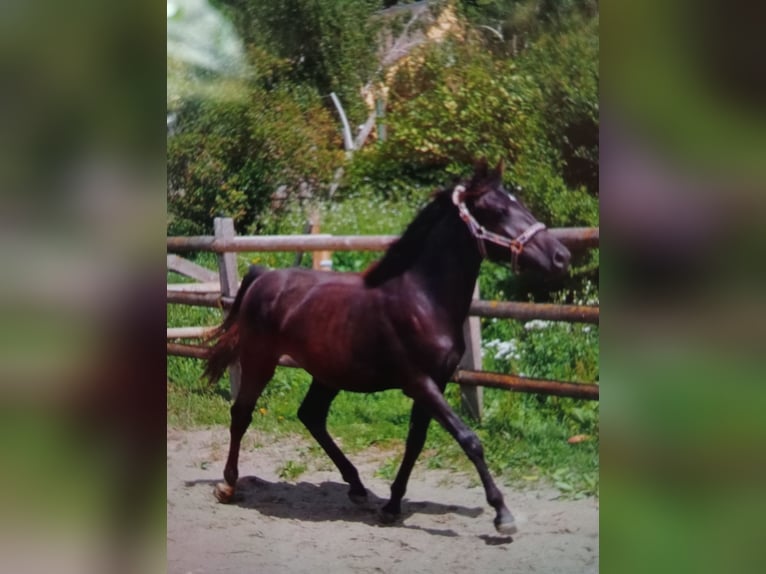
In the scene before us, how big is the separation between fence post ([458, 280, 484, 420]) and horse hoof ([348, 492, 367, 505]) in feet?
2.15

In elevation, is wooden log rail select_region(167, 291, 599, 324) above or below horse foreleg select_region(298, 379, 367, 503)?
above

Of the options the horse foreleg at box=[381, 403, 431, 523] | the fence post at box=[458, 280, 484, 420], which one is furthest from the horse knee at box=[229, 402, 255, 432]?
the fence post at box=[458, 280, 484, 420]

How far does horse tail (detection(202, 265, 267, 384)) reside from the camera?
3.74 m

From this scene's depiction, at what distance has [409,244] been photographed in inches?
138

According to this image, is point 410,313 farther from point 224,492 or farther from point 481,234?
point 224,492

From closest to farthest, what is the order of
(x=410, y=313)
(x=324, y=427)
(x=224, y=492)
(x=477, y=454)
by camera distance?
(x=477, y=454)
(x=410, y=313)
(x=324, y=427)
(x=224, y=492)

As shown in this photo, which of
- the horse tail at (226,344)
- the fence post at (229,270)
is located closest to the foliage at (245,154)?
the fence post at (229,270)

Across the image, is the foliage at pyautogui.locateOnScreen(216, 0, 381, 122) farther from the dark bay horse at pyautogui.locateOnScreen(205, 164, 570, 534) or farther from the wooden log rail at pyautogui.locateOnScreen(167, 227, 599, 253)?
the dark bay horse at pyautogui.locateOnScreen(205, 164, 570, 534)

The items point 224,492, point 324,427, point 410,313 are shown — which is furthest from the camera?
point 224,492

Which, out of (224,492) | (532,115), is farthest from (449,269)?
(224,492)

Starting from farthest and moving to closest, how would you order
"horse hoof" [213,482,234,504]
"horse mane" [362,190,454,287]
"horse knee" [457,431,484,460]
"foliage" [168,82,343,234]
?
"horse hoof" [213,482,234,504] < "foliage" [168,82,343,234] < "horse mane" [362,190,454,287] < "horse knee" [457,431,484,460]

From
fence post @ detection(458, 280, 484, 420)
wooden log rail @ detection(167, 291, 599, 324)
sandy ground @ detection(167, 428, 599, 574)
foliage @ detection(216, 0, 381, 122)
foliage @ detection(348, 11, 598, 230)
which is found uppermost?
foliage @ detection(216, 0, 381, 122)

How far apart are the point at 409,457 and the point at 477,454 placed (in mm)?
334
